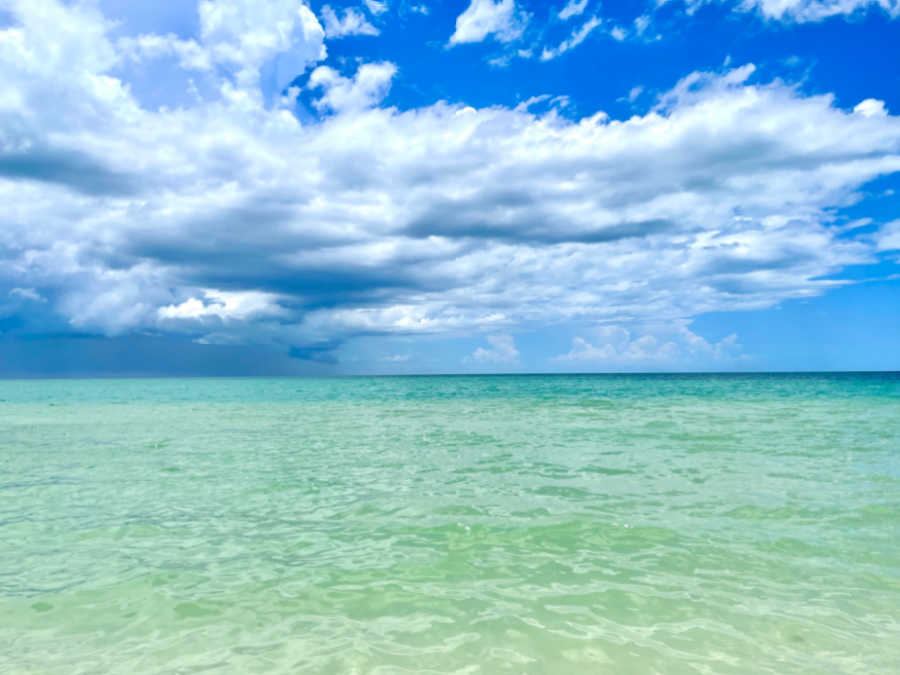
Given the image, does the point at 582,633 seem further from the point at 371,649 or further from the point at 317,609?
the point at 317,609

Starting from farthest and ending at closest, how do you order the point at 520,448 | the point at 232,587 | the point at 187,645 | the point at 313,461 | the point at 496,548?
the point at 520,448, the point at 313,461, the point at 496,548, the point at 232,587, the point at 187,645

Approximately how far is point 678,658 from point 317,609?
4311mm

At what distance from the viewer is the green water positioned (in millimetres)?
6262

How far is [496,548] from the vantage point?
9.70 meters

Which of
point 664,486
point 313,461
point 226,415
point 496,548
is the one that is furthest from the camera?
point 226,415

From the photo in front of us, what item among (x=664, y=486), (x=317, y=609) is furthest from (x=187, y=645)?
(x=664, y=486)

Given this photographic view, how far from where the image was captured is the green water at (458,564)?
20.5 feet

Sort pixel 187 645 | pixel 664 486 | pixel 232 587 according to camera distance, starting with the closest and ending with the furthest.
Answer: pixel 187 645 → pixel 232 587 → pixel 664 486

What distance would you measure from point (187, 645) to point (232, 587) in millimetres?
1707

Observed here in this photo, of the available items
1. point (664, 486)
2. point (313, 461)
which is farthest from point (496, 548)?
point (313, 461)

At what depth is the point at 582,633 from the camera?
6547 mm

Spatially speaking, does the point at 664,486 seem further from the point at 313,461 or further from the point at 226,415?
the point at 226,415

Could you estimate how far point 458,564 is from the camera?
8945mm

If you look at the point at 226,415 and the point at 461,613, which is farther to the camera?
the point at 226,415
